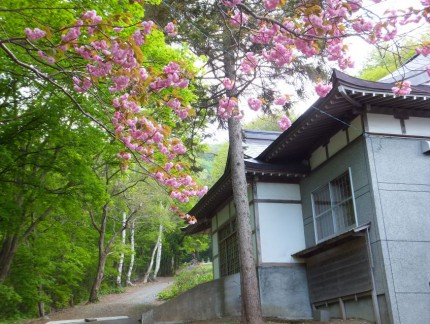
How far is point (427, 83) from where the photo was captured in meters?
8.78

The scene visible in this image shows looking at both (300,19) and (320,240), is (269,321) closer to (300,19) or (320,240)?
(320,240)

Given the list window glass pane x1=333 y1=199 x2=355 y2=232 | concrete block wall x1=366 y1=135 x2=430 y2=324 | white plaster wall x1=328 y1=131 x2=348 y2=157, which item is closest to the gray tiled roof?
concrete block wall x1=366 y1=135 x2=430 y2=324

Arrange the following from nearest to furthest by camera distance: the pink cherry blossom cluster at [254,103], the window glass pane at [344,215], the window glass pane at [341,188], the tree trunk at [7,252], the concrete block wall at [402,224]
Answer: the pink cherry blossom cluster at [254,103] < the concrete block wall at [402,224] < the window glass pane at [344,215] < the window glass pane at [341,188] < the tree trunk at [7,252]

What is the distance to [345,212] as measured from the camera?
29.0 feet

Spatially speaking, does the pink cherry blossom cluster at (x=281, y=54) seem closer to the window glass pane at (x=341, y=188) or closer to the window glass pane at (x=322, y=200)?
the window glass pane at (x=341, y=188)

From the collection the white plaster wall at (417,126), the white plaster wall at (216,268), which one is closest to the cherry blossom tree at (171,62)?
the white plaster wall at (417,126)

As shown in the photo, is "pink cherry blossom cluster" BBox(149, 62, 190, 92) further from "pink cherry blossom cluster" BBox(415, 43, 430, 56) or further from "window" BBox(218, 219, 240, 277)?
"window" BBox(218, 219, 240, 277)

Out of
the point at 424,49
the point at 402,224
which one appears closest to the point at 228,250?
the point at 402,224

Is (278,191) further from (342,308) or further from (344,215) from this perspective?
(342,308)

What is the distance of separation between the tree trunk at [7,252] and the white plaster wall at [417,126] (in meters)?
10.1

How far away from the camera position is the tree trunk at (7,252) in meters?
11.0

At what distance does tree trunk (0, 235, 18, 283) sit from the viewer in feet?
36.1

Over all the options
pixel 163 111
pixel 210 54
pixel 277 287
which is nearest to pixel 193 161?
pixel 163 111

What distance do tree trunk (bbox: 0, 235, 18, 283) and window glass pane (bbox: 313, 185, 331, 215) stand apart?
8.01 m
